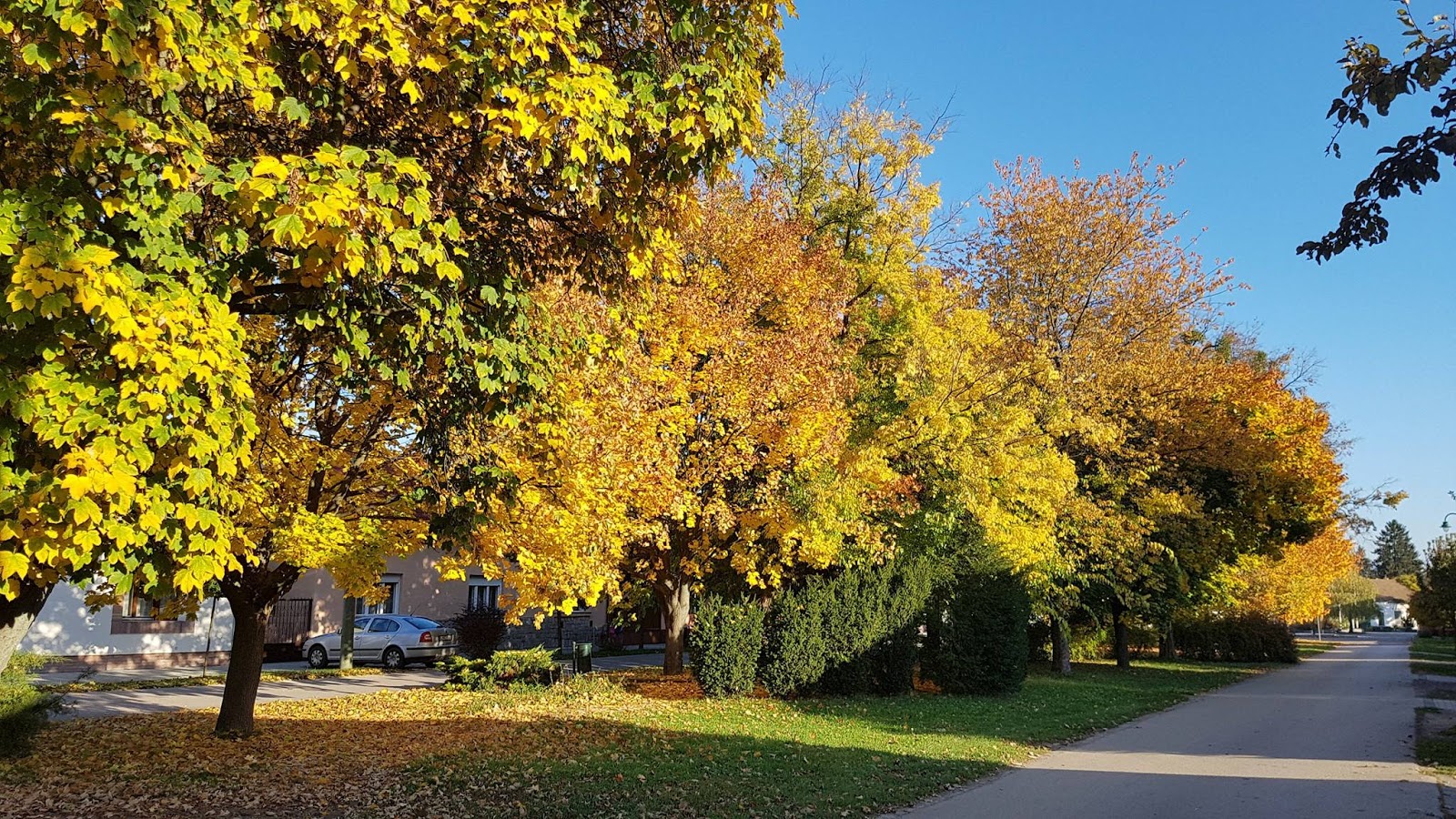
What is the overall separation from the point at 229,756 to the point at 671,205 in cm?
792

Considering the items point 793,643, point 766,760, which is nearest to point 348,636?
point 793,643

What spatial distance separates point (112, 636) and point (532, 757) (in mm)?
16939

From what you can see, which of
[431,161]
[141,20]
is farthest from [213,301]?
[431,161]

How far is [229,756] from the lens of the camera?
9.86 metres

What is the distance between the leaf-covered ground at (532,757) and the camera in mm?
8141

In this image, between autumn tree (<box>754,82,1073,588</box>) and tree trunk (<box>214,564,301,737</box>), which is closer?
tree trunk (<box>214,564,301,737</box>)

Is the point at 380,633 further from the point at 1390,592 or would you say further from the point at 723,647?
the point at 1390,592

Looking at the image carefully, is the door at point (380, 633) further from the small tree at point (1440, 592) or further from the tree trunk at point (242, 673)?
the small tree at point (1440, 592)

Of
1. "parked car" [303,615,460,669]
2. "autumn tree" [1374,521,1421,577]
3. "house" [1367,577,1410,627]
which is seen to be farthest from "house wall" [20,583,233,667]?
"autumn tree" [1374,521,1421,577]

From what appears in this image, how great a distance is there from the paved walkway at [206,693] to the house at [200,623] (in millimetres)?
864

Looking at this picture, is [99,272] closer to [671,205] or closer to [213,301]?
[213,301]

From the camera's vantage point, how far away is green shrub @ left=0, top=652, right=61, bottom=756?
9.09 metres

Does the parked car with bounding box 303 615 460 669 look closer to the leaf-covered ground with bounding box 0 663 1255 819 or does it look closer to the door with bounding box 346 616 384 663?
the door with bounding box 346 616 384 663

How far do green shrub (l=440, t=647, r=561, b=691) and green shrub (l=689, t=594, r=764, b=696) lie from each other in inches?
112
